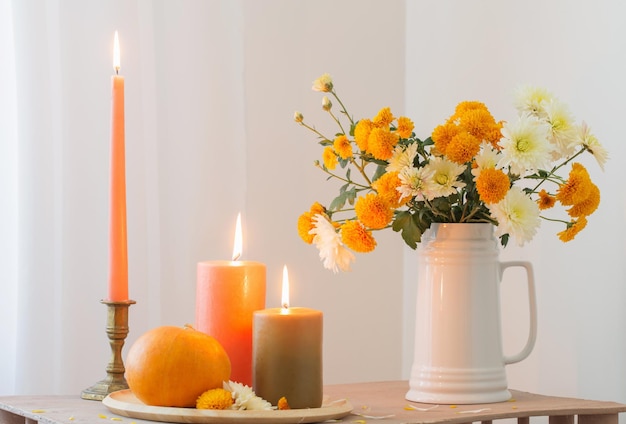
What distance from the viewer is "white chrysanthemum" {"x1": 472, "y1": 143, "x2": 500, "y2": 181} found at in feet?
3.16

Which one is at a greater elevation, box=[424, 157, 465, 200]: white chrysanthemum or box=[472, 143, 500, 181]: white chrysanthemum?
box=[472, 143, 500, 181]: white chrysanthemum

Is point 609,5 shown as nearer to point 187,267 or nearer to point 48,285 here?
point 187,267

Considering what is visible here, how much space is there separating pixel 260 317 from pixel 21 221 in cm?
59

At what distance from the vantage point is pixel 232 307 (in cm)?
97

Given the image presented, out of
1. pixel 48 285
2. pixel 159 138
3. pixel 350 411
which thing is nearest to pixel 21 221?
pixel 48 285

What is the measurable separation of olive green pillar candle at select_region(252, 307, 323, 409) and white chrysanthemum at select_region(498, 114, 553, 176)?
0.27 metres

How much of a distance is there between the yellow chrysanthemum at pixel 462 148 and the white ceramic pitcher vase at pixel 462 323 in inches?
3.6

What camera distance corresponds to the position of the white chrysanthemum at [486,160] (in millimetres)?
963

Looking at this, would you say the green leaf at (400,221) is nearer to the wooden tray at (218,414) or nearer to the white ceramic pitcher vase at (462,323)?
the white ceramic pitcher vase at (462,323)

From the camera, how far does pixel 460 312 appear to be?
1.03m

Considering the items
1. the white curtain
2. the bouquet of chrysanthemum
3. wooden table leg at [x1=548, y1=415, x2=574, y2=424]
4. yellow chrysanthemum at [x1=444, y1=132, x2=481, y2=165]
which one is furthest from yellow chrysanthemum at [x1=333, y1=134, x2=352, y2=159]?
the white curtain

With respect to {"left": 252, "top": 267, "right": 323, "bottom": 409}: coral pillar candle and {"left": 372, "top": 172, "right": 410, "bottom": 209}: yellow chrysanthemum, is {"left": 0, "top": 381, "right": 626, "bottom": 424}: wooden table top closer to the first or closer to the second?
{"left": 252, "top": 267, "right": 323, "bottom": 409}: coral pillar candle

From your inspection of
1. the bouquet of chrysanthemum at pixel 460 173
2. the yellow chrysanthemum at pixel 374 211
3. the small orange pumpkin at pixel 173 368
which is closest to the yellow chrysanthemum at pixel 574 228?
the bouquet of chrysanthemum at pixel 460 173

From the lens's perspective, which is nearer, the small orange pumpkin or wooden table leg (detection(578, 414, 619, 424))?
the small orange pumpkin
